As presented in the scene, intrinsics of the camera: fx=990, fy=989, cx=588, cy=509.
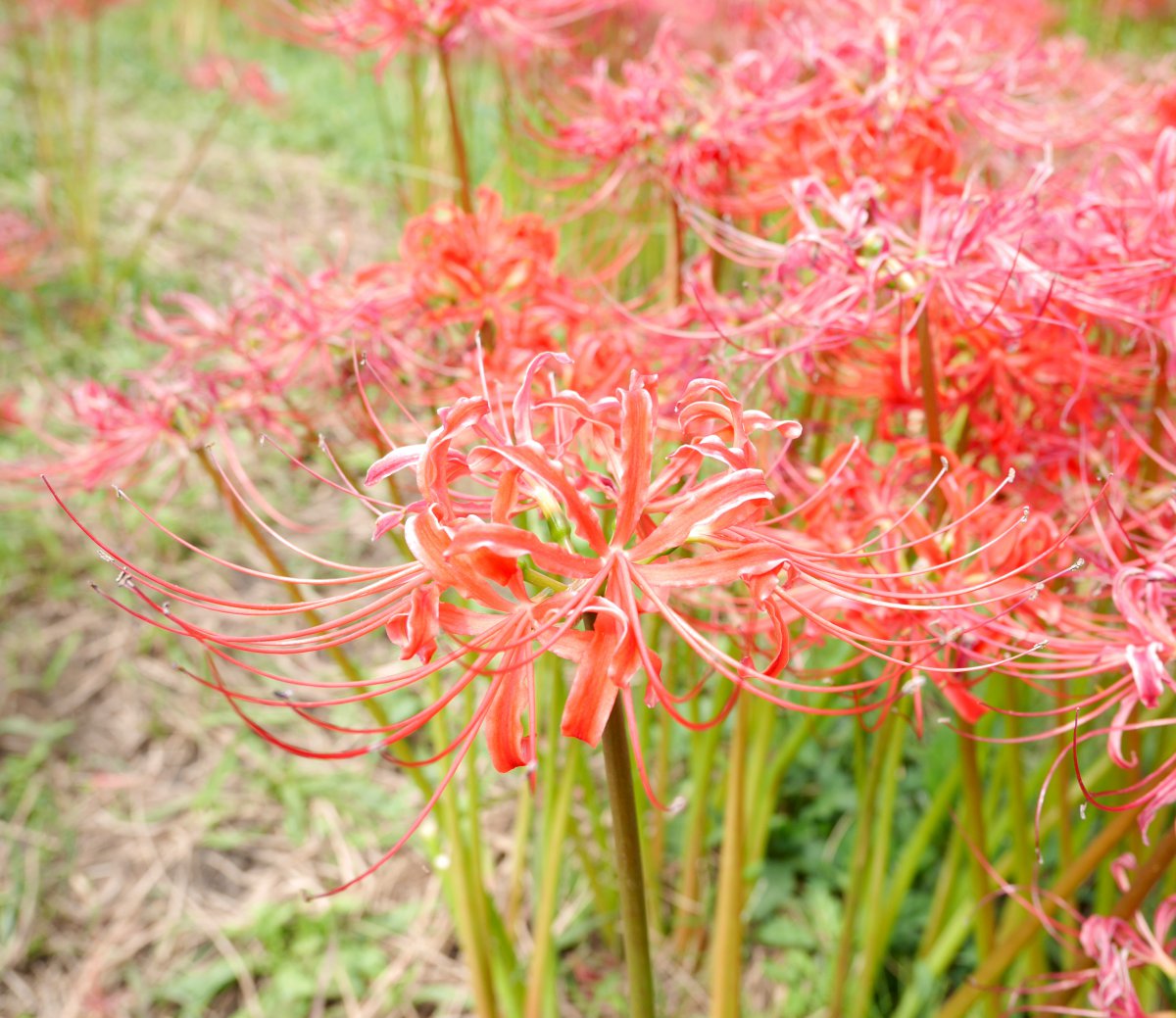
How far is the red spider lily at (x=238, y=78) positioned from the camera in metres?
3.94

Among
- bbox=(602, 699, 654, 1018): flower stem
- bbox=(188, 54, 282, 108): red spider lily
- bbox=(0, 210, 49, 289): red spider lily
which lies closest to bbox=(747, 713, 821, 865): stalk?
bbox=(602, 699, 654, 1018): flower stem

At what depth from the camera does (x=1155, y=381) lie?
3.51 ft

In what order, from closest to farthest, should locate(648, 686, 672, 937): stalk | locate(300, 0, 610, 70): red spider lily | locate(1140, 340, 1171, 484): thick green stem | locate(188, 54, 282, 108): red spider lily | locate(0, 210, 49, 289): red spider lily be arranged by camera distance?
locate(1140, 340, 1171, 484): thick green stem
locate(300, 0, 610, 70): red spider lily
locate(648, 686, 672, 937): stalk
locate(0, 210, 49, 289): red spider lily
locate(188, 54, 282, 108): red spider lily

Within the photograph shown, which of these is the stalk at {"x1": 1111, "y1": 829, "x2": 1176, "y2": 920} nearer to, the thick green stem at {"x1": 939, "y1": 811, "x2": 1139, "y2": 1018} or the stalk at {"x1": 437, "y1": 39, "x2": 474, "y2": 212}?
the thick green stem at {"x1": 939, "y1": 811, "x2": 1139, "y2": 1018}

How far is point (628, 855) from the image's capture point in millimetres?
690

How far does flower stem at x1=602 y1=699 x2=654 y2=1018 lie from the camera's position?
0.64m

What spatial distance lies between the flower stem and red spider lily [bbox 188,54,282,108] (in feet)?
11.7

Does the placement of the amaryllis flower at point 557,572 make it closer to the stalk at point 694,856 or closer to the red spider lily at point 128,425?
the red spider lily at point 128,425

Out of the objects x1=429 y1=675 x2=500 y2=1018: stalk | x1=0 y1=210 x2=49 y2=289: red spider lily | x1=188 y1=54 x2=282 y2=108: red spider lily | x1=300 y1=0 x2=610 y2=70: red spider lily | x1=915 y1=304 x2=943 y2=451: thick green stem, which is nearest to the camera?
x1=915 y1=304 x2=943 y2=451: thick green stem

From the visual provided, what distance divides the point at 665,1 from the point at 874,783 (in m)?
2.34

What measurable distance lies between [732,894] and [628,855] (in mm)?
595

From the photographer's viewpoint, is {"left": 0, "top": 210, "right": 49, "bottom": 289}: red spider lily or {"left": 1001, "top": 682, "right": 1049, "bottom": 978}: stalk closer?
{"left": 1001, "top": 682, "right": 1049, "bottom": 978}: stalk

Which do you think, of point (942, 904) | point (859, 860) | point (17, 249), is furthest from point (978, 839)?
point (17, 249)

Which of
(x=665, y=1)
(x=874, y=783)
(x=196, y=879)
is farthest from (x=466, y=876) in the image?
(x=665, y=1)
